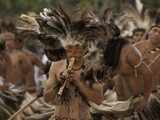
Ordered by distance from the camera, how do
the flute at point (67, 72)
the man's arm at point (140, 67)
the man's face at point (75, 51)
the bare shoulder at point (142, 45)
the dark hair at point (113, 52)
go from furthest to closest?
the bare shoulder at point (142, 45)
the man's arm at point (140, 67)
the dark hair at point (113, 52)
the man's face at point (75, 51)
the flute at point (67, 72)

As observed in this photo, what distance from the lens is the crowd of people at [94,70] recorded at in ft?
32.9

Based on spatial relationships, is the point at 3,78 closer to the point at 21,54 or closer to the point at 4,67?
the point at 4,67

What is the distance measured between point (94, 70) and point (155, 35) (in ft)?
13.5

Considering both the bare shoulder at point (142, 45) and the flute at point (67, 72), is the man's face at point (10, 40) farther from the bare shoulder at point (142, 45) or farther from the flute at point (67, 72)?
the flute at point (67, 72)

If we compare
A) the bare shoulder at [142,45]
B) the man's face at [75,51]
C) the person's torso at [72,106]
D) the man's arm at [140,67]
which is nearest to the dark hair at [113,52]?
the man's arm at [140,67]

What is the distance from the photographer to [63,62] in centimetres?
1026

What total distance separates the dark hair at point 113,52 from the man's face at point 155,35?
6.84 feet

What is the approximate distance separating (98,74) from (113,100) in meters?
2.04

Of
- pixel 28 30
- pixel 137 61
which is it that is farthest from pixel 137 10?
pixel 28 30

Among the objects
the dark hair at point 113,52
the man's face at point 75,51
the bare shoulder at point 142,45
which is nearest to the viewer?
the man's face at point 75,51

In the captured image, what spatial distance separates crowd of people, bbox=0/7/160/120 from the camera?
10.0 m

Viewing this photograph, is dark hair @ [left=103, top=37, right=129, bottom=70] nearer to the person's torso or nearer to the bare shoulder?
the person's torso

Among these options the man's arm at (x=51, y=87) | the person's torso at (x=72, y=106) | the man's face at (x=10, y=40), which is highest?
the man's face at (x=10, y=40)

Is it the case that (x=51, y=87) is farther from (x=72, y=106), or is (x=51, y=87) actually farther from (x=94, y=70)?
(x=94, y=70)
